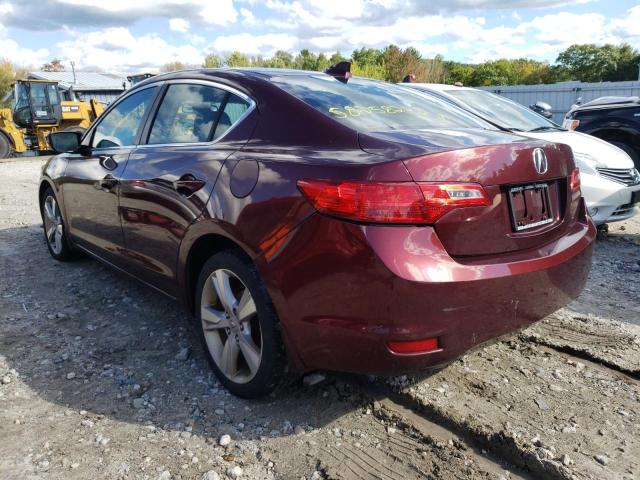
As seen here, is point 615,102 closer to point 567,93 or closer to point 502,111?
point 502,111

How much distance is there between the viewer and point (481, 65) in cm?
7125

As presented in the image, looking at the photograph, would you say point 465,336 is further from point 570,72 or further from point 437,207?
point 570,72

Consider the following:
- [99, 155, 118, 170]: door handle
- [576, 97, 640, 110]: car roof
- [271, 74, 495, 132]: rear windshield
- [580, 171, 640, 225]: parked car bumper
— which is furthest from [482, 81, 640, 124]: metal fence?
[99, 155, 118, 170]: door handle

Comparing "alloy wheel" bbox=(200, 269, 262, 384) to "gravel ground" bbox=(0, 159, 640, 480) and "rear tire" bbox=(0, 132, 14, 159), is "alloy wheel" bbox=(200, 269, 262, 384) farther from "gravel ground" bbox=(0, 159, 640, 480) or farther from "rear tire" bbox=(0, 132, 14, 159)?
"rear tire" bbox=(0, 132, 14, 159)

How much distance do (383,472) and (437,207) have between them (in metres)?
1.14

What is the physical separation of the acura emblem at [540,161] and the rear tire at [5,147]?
20047 millimetres

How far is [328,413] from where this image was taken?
266 centimetres

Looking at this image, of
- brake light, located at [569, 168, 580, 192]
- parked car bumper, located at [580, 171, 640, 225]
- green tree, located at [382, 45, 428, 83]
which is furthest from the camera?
green tree, located at [382, 45, 428, 83]

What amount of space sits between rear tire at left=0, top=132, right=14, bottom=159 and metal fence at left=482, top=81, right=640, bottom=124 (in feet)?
59.4

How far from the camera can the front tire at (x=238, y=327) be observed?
247 centimetres

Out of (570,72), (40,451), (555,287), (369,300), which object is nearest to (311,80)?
(369,300)

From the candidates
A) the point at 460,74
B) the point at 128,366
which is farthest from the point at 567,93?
the point at 460,74

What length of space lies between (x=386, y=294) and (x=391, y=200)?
365 millimetres

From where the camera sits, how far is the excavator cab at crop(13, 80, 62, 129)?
1945 centimetres
